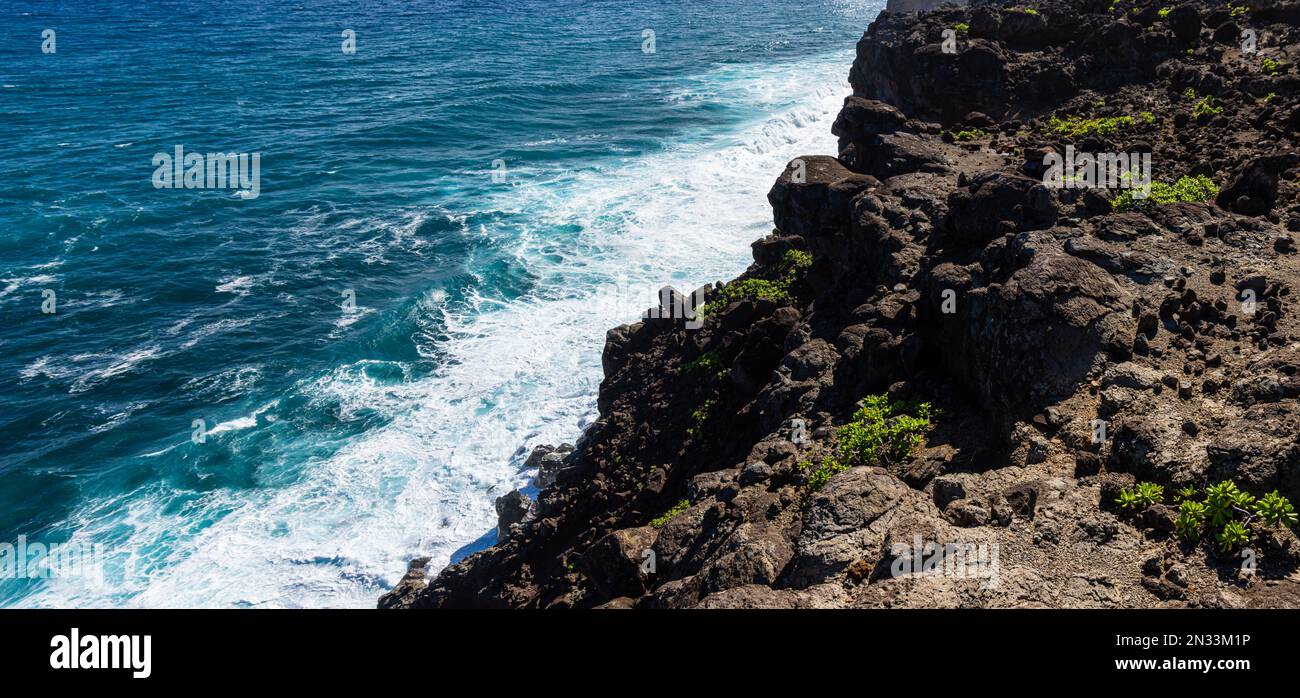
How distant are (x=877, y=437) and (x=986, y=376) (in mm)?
1921

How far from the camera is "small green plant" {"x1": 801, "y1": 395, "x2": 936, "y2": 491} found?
43.2ft

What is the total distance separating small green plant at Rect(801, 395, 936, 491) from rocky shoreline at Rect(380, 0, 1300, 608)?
0.05 metres

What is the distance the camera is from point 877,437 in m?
13.8

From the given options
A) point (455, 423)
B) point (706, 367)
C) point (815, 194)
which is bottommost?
point (455, 423)

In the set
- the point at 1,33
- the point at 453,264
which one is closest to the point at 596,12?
the point at 1,33

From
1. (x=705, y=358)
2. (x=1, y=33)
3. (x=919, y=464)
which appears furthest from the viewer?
(x=1, y=33)

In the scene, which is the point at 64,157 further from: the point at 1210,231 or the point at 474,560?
the point at 1210,231

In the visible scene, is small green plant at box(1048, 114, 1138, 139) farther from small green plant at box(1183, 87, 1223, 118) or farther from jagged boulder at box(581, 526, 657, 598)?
jagged boulder at box(581, 526, 657, 598)

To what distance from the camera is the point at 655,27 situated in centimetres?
9344

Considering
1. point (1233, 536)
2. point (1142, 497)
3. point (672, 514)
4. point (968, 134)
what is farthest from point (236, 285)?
point (1233, 536)

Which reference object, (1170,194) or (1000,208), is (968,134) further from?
(1000,208)

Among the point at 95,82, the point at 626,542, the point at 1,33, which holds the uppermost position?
the point at 1,33
